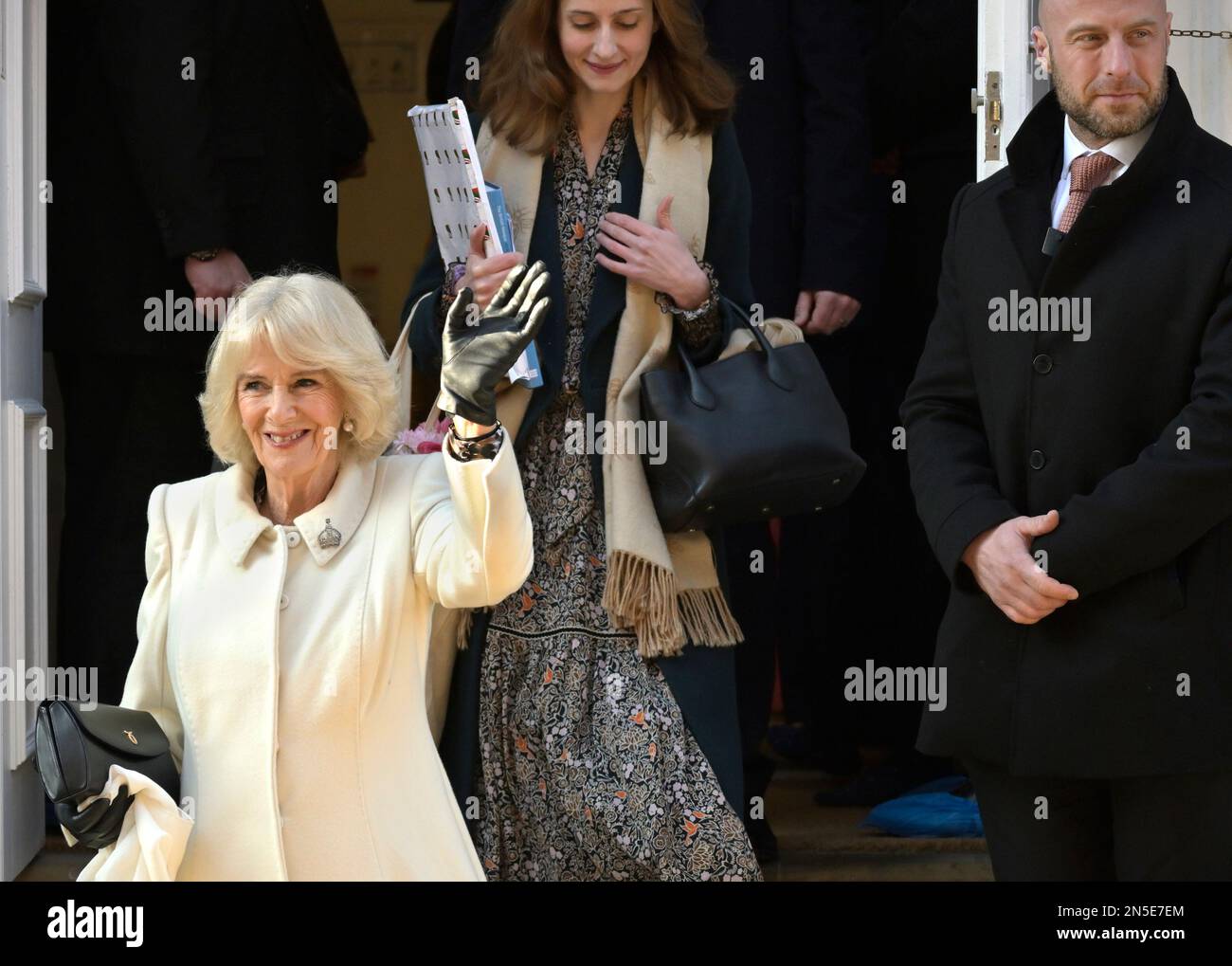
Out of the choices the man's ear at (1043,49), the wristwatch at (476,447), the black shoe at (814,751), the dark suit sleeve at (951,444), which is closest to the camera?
the wristwatch at (476,447)

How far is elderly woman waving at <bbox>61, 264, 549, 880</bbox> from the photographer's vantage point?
318 cm

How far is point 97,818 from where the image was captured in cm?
307

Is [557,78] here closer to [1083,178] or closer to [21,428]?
[1083,178]

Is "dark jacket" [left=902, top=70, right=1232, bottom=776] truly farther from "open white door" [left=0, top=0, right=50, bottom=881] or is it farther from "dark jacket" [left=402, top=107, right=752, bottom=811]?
"open white door" [left=0, top=0, right=50, bottom=881]

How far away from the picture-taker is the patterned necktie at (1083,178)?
10.8ft

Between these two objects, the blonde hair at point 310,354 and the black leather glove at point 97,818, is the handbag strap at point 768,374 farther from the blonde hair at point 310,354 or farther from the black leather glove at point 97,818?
the black leather glove at point 97,818

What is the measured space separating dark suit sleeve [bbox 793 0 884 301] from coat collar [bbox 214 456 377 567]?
160 centimetres

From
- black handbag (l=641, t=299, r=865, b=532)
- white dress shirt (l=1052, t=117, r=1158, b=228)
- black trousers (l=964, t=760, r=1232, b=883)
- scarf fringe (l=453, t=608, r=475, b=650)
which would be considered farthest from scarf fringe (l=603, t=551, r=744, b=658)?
white dress shirt (l=1052, t=117, r=1158, b=228)

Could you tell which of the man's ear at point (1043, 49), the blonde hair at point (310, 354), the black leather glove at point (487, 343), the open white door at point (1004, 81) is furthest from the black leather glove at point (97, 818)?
the open white door at point (1004, 81)

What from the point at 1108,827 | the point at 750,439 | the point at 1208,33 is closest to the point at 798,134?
the point at 1208,33
